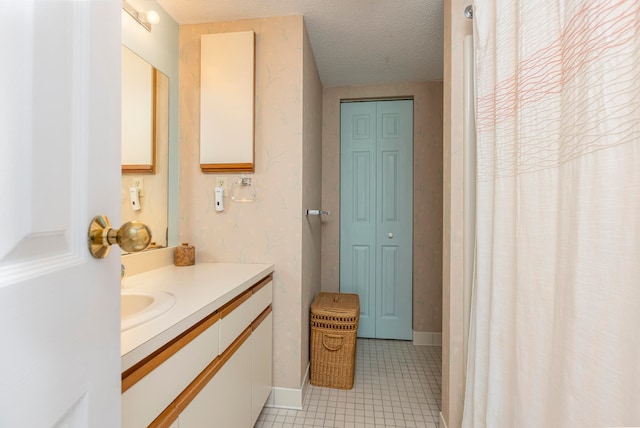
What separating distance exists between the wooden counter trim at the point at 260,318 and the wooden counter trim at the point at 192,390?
0.62ft

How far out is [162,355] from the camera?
77 cm

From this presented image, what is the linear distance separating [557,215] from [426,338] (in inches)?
86.4

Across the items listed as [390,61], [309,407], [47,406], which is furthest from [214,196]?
[390,61]

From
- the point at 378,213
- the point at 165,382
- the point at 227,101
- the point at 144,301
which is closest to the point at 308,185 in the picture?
the point at 227,101

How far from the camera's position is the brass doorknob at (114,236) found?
1.27 feet

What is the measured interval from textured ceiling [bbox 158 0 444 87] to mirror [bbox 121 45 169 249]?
50cm

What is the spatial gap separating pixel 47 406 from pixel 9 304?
0.43 ft

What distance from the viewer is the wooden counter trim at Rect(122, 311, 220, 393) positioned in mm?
654

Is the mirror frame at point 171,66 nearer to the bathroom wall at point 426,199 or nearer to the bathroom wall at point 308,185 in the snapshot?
the bathroom wall at point 308,185

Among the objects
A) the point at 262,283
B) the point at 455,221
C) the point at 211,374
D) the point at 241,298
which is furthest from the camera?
the point at 262,283

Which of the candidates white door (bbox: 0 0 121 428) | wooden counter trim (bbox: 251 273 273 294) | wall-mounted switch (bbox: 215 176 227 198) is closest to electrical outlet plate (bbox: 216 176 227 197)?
wall-mounted switch (bbox: 215 176 227 198)

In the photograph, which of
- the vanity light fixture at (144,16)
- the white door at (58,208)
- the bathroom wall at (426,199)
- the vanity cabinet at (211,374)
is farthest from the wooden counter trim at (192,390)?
the bathroom wall at (426,199)

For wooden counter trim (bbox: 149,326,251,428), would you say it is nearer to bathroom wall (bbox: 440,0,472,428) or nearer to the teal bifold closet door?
bathroom wall (bbox: 440,0,472,428)

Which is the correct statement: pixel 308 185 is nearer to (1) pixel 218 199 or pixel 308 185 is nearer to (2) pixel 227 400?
(1) pixel 218 199
